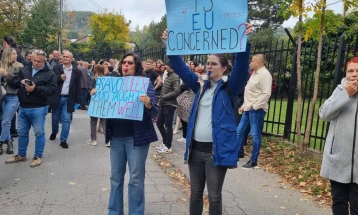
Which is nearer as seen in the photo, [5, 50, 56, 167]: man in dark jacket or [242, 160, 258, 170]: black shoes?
[5, 50, 56, 167]: man in dark jacket

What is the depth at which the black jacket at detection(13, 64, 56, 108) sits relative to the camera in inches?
246

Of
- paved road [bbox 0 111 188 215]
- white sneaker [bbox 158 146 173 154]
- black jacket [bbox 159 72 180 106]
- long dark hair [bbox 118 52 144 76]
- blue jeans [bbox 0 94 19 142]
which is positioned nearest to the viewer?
long dark hair [bbox 118 52 144 76]

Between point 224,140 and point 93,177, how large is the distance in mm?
3099

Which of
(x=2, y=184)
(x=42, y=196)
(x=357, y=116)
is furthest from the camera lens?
(x=2, y=184)

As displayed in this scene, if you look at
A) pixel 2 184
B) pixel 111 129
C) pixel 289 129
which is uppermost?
pixel 111 129

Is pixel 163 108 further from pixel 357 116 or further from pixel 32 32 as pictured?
pixel 32 32

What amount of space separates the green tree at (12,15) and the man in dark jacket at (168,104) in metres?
22.3

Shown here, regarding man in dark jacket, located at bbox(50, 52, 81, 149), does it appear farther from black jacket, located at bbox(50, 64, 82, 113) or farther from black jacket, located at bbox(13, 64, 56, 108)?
black jacket, located at bbox(13, 64, 56, 108)

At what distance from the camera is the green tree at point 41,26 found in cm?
3125

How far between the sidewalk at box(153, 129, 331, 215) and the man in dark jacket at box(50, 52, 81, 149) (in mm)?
2928

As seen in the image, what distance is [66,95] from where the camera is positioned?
8133 mm

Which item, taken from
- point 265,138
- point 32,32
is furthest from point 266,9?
point 265,138

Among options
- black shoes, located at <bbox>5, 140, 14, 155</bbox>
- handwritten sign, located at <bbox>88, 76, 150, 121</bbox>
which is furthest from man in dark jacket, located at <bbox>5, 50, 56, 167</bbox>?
handwritten sign, located at <bbox>88, 76, 150, 121</bbox>

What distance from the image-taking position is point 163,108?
763cm
